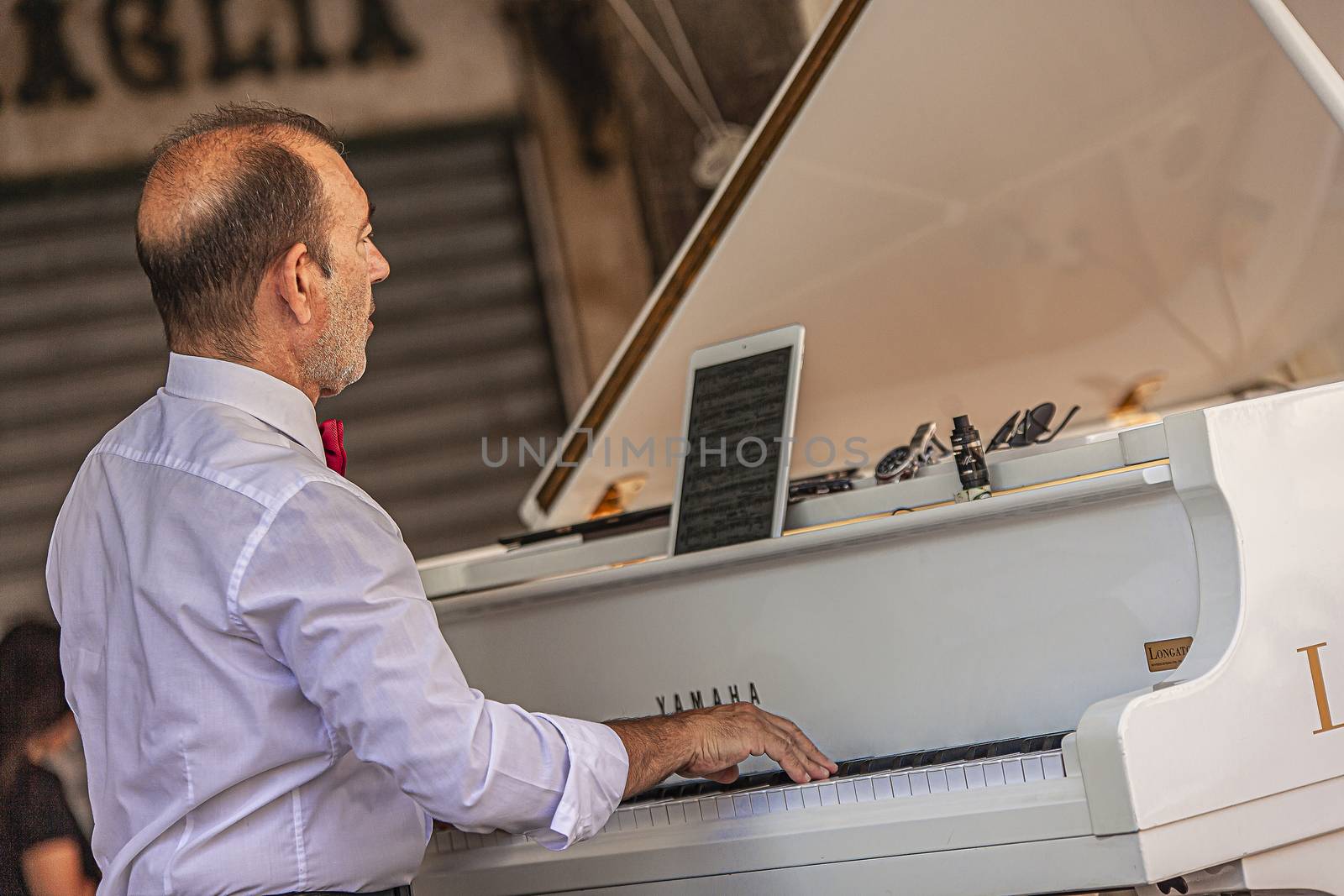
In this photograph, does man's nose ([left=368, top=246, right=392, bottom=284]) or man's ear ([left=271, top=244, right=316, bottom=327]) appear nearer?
man's ear ([left=271, top=244, right=316, bottom=327])

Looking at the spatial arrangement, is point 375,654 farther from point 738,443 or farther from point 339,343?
point 738,443

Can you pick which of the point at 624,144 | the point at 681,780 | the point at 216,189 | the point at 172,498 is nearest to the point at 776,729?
the point at 681,780

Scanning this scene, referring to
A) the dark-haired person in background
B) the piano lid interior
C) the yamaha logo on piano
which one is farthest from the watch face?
the dark-haired person in background

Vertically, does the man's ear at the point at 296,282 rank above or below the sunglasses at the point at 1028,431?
above

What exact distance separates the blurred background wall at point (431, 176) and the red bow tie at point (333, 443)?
9.86ft

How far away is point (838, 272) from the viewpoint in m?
2.67

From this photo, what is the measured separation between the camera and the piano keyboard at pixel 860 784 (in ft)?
5.47

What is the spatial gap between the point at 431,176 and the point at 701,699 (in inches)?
135

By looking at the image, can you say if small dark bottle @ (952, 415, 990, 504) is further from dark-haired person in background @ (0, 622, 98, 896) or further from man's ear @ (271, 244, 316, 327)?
dark-haired person in background @ (0, 622, 98, 896)

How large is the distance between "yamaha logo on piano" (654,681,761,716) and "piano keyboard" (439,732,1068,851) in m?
0.12

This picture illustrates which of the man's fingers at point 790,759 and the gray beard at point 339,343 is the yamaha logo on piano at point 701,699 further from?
the gray beard at point 339,343

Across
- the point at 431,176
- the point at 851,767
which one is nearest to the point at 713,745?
the point at 851,767

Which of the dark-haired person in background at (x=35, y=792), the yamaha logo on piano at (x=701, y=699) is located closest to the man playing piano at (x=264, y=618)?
the yamaha logo on piano at (x=701, y=699)

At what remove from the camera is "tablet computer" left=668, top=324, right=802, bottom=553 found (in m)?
2.02
